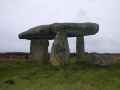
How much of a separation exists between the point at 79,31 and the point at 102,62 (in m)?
2.25

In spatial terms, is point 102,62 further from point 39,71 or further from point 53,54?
point 39,71

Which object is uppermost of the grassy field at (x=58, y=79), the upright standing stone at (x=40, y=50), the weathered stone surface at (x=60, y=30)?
the weathered stone surface at (x=60, y=30)

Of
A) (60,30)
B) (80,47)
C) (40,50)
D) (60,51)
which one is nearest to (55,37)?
(60,30)

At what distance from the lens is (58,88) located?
11664mm

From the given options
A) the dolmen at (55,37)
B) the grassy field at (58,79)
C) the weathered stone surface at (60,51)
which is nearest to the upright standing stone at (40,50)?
the dolmen at (55,37)

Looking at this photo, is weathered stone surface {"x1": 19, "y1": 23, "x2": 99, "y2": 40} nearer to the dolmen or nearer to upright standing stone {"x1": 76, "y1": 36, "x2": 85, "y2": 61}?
the dolmen

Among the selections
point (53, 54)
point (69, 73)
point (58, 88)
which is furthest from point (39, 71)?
point (58, 88)

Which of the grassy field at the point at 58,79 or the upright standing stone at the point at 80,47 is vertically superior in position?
the upright standing stone at the point at 80,47

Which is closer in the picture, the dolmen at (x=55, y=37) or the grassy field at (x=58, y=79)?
the grassy field at (x=58, y=79)

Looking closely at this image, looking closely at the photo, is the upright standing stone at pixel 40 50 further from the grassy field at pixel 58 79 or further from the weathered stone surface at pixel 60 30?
the grassy field at pixel 58 79

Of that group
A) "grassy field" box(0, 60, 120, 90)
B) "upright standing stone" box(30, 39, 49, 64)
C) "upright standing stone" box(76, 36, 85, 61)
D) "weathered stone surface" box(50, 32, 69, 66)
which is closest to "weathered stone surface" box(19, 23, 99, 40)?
"weathered stone surface" box(50, 32, 69, 66)

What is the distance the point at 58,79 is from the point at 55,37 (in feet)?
18.0

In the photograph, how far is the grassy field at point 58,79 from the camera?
39.3ft

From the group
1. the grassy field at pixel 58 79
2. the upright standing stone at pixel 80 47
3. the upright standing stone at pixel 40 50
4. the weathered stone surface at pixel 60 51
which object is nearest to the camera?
the grassy field at pixel 58 79
